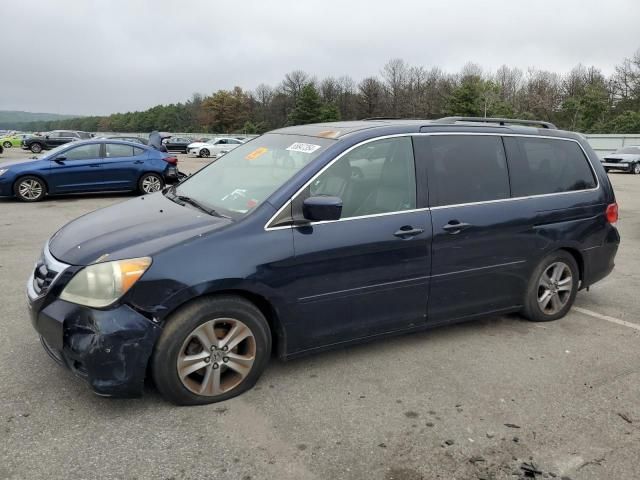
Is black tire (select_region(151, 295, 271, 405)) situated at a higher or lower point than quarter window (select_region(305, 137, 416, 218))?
lower

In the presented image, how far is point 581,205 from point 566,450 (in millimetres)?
2645

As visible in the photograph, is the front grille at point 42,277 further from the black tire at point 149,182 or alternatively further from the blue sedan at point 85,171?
the black tire at point 149,182

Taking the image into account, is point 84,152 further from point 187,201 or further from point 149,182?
point 187,201

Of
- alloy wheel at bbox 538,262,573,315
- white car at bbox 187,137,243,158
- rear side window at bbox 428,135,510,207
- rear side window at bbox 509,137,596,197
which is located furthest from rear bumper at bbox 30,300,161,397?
white car at bbox 187,137,243,158

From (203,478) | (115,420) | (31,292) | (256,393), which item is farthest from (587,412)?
(31,292)

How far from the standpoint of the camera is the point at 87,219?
4.05 metres

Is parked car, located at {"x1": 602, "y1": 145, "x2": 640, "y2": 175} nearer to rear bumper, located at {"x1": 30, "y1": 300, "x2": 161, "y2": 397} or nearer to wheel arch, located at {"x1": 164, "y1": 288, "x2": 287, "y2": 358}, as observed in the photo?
wheel arch, located at {"x1": 164, "y1": 288, "x2": 287, "y2": 358}

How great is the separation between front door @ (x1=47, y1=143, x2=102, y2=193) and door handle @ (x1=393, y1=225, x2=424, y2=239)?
11043mm

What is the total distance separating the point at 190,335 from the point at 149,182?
11404 mm

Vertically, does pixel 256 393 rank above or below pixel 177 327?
below

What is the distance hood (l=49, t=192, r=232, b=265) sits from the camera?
10.6 feet

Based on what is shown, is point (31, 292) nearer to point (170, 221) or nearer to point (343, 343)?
point (170, 221)

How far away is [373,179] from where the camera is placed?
3.92 m

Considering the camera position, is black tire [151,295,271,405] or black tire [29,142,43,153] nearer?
black tire [151,295,271,405]
